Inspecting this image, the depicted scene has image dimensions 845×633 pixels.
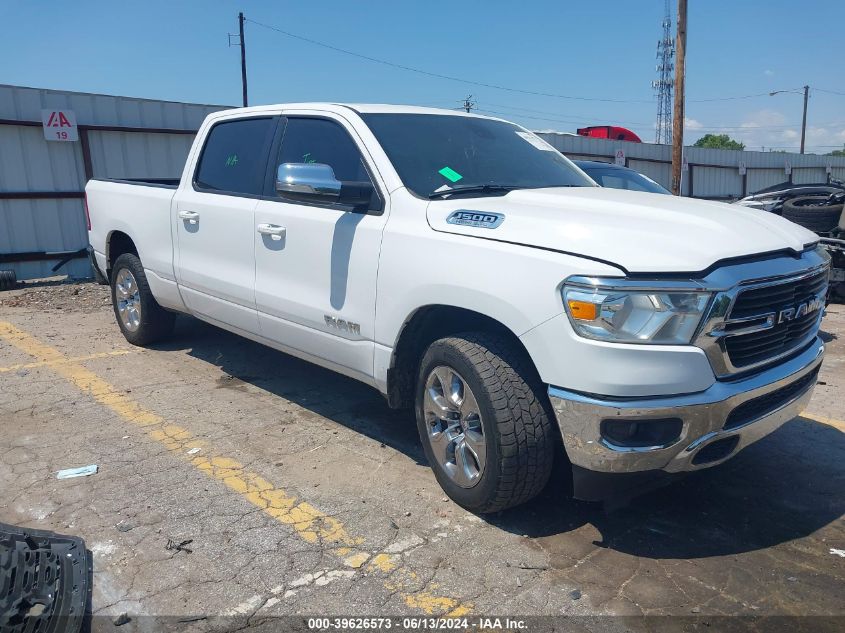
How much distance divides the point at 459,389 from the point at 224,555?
4.27ft

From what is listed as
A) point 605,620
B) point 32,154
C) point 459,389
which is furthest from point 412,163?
point 32,154

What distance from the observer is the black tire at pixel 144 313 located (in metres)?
6.16

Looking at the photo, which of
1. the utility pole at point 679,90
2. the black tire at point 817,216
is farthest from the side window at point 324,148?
the utility pole at point 679,90

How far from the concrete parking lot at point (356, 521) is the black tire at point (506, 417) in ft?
0.85

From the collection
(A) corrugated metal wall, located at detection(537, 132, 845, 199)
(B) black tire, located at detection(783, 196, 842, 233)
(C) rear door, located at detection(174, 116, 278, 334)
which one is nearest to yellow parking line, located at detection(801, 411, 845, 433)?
(C) rear door, located at detection(174, 116, 278, 334)

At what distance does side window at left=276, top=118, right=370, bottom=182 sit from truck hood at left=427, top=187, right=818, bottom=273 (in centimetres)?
Result: 73

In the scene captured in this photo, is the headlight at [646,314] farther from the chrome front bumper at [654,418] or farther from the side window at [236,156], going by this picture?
the side window at [236,156]

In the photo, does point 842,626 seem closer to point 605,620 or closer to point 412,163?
point 605,620

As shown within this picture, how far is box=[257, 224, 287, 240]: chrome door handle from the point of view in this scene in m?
4.33

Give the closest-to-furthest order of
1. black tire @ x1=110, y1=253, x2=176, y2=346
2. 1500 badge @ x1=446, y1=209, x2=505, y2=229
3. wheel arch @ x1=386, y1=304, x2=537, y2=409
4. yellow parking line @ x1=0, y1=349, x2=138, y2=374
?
1500 badge @ x1=446, y1=209, x2=505, y2=229 < wheel arch @ x1=386, y1=304, x2=537, y2=409 < yellow parking line @ x1=0, y1=349, x2=138, y2=374 < black tire @ x1=110, y1=253, x2=176, y2=346

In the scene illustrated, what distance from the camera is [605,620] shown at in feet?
8.86

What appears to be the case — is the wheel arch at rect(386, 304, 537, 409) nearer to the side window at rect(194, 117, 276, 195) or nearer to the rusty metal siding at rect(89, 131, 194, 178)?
the side window at rect(194, 117, 276, 195)

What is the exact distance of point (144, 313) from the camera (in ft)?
20.7

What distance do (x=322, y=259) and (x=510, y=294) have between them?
142 cm
